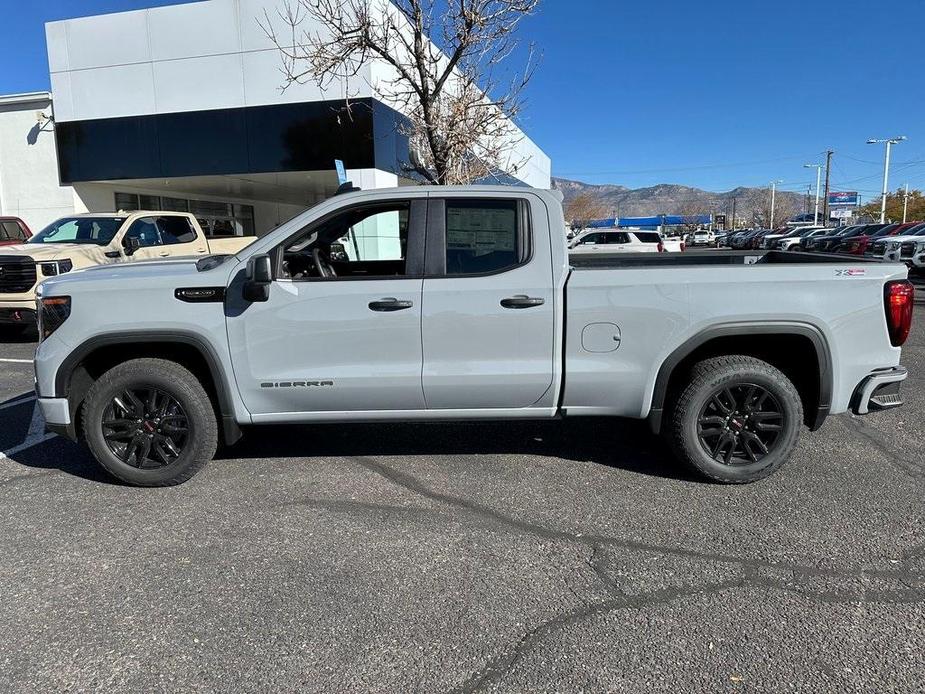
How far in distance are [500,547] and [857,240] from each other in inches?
951

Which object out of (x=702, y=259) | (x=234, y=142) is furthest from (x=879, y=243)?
(x=234, y=142)

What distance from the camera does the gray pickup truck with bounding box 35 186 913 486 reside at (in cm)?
402

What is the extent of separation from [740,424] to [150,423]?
3.89m

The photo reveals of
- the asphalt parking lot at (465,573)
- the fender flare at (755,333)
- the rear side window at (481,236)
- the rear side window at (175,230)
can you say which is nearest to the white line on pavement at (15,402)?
the asphalt parking lot at (465,573)

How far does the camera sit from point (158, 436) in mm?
4254

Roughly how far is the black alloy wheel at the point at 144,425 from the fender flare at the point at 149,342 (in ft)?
0.98

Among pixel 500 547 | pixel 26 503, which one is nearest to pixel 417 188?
pixel 500 547

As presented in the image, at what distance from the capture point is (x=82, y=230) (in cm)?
1124

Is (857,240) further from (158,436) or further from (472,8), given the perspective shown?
(158,436)

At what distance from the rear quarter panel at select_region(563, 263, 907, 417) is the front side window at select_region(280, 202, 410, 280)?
4.15ft

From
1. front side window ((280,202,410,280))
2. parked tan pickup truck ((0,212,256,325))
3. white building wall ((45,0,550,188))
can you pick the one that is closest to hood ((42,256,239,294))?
front side window ((280,202,410,280))

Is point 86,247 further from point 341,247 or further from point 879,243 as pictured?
point 879,243

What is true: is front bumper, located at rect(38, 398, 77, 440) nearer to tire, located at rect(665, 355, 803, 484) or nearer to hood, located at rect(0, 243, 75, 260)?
tire, located at rect(665, 355, 803, 484)

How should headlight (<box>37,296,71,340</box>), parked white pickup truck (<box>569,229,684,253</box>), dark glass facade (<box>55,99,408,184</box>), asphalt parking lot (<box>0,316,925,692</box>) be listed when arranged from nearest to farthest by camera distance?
asphalt parking lot (<box>0,316,925,692</box>)
headlight (<box>37,296,71,340</box>)
dark glass facade (<box>55,99,408,184</box>)
parked white pickup truck (<box>569,229,684,253</box>)
